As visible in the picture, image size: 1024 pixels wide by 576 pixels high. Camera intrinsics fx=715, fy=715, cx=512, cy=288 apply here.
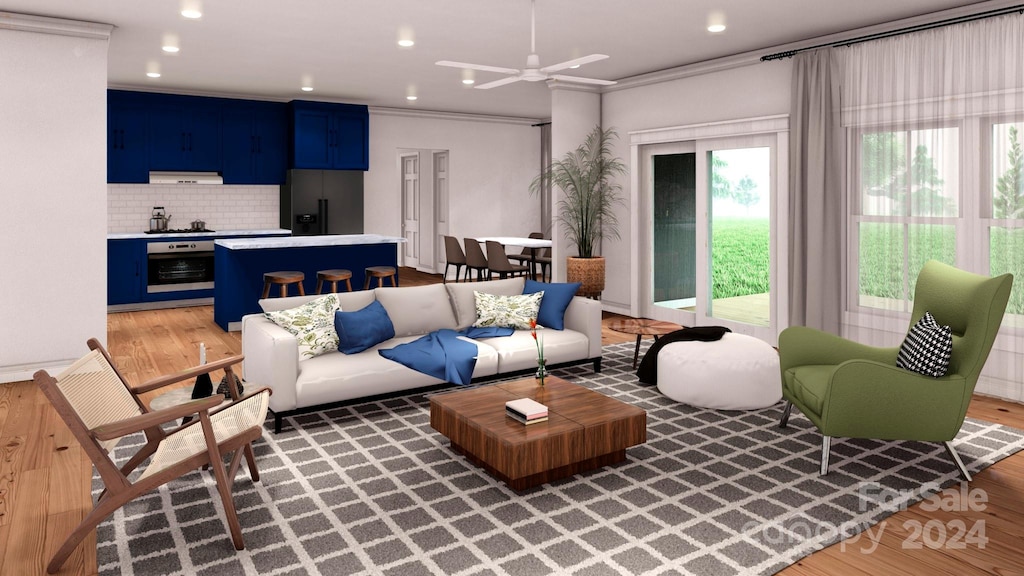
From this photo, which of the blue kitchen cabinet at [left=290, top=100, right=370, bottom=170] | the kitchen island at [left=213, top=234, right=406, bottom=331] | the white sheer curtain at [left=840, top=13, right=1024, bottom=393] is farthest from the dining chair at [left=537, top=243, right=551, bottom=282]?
the white sheer curtain at [left=840, top=13, right=1024, bottom=393]

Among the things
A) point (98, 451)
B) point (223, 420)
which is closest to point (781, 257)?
point (223, 420)

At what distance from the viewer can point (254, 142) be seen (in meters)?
9.77

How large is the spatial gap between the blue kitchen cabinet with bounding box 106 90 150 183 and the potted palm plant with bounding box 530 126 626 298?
5.16 meters

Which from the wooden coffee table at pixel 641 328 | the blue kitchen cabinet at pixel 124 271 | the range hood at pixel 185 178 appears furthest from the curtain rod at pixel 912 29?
the blue kitchen cabinet at pixel 124 271

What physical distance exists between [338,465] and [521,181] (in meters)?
9.28

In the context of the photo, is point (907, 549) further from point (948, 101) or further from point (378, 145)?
point (378, 145)

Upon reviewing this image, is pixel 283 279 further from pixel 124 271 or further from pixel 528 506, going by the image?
pixel 528 506

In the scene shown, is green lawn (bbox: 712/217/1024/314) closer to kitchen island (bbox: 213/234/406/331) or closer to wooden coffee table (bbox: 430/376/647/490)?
wooden coffee table (bbox: 430/376/647/490)

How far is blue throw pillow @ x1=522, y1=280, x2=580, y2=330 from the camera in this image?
18.4ft

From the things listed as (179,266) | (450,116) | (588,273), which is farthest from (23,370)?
(450,116)

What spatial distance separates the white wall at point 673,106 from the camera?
6559 mm

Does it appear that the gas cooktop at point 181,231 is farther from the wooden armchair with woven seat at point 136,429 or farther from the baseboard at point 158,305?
the wooden armchair with woven seat at point 136,429

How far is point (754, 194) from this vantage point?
684cm

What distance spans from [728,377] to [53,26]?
550 cm
